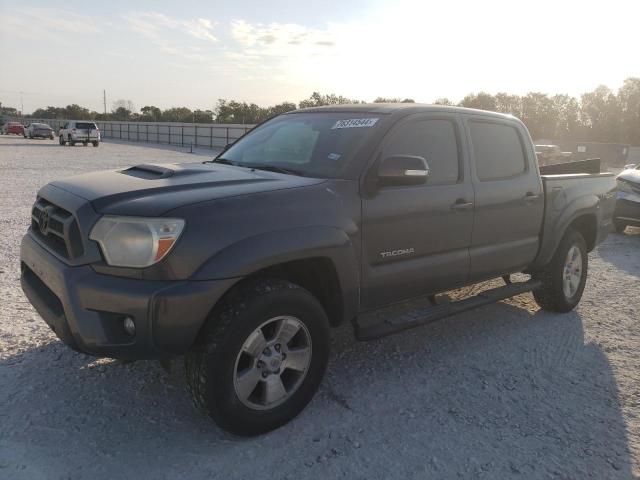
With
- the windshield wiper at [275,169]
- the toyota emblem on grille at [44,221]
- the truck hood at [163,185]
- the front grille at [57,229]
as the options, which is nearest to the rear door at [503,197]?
the windshield wiper at [275,169]

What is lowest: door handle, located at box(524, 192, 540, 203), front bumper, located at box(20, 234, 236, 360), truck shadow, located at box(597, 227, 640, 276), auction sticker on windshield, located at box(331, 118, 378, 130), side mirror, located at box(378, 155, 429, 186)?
truck shadow, located at box(597, 227, 640, 276)

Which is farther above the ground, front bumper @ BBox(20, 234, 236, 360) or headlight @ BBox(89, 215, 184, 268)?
headlight @ BBox(89, 215, 184, 268)

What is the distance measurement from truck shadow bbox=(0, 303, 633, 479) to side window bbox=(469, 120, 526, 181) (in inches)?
58.1

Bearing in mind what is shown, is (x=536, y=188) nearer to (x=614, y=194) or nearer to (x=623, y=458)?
(x=614, y=194)

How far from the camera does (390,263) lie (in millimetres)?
3549

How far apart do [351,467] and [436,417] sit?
76 cm

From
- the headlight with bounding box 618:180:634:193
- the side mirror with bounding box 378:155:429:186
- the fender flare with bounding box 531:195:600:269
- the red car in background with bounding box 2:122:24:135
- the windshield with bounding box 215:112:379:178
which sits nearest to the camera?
the side mirror with bounding box 378:155:429:186

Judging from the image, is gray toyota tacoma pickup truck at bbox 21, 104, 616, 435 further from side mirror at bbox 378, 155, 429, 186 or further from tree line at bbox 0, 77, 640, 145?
tree line at bbox 0, 77, 640, 145

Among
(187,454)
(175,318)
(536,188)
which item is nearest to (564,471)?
(187,454)

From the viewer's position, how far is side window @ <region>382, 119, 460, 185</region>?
3.72 meters

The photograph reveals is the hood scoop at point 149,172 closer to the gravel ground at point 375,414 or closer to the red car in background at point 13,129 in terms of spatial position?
the gravel ground at point 375,414

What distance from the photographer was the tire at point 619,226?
9641 mm

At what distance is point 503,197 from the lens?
439cm

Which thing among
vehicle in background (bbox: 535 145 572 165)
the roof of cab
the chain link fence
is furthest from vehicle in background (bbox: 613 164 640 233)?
the chain link fence
